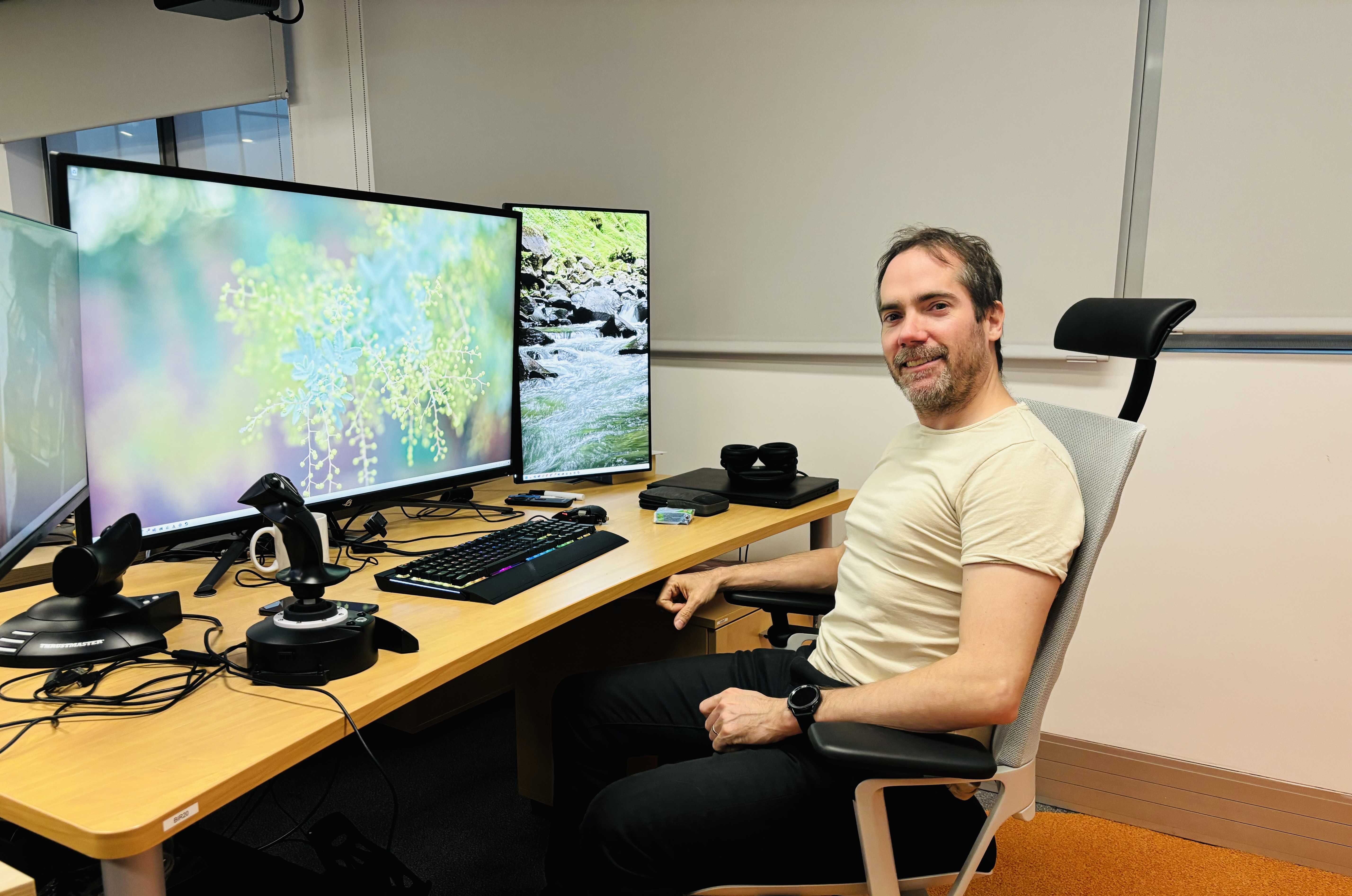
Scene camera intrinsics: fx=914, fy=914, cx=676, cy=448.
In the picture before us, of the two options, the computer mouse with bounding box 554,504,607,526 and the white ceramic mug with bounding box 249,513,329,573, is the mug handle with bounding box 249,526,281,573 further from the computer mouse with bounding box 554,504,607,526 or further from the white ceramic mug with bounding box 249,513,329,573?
the computer mouse with bounding box 554,504,607,526

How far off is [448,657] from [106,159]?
88cm

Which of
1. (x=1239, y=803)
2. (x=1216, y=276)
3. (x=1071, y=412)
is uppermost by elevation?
(x=1216, y=276)

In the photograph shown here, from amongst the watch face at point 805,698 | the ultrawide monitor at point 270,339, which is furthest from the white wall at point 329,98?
the watch face at point 805,698

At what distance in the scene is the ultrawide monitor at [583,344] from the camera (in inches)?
86.1

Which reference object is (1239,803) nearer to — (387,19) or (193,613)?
(193,613)

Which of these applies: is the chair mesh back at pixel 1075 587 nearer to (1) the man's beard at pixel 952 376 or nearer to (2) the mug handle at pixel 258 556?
(1) the man's beard at pixel 952 376

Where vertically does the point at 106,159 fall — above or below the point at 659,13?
below

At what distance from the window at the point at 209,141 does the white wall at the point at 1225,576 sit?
3.01 metres

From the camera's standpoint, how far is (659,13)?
8.34 feet

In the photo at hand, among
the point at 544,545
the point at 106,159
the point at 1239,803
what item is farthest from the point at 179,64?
the point at 1239,803

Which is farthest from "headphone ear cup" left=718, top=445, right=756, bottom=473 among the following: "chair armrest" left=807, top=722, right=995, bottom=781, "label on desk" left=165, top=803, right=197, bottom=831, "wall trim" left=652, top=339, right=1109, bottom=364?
"label on desk" left=165, top=803, right=197, bottom=831

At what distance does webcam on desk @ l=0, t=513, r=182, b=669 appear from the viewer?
1.12 meters

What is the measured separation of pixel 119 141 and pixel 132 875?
4.74 m

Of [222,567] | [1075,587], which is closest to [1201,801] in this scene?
[1075,587]
